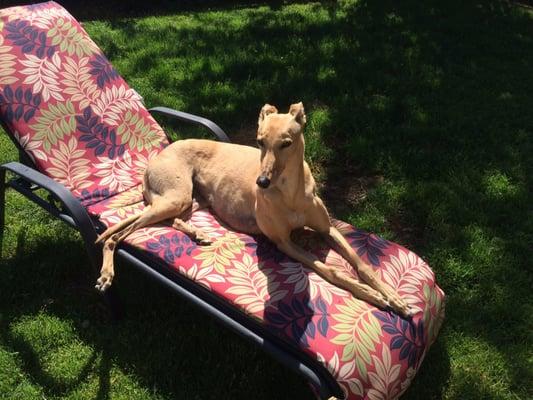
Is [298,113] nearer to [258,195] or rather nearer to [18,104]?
[258,195]

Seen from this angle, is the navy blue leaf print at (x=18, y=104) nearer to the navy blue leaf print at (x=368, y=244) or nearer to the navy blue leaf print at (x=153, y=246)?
the navy blue leaf print at (x=153, y=246)

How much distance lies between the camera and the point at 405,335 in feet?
8.71

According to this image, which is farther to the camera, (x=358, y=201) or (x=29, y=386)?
(x=358, y=201)

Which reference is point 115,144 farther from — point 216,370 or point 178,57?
point 178,57

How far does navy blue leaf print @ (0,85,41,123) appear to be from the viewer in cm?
371

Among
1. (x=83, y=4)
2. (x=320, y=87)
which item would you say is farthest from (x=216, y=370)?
(x=83, y=4)

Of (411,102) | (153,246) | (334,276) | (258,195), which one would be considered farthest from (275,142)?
(411,102)

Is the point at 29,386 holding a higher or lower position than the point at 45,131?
lower

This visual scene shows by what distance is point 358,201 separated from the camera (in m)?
4.51

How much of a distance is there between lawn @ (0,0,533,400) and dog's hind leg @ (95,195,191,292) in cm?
47

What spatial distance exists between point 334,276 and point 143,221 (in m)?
1.37

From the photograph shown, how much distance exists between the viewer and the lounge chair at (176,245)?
8.39ft

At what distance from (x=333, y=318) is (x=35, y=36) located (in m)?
3.37

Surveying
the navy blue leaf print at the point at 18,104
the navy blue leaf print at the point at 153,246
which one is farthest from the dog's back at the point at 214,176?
the navy blue leaf print at the point at 18,104
